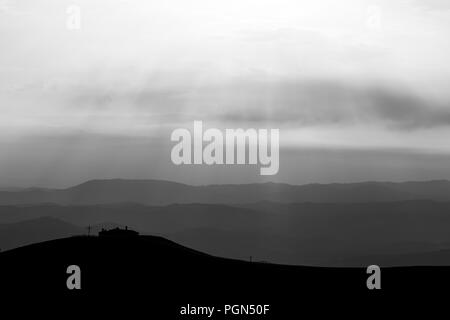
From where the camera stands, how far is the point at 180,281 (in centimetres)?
11869

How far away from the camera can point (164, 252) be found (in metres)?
134

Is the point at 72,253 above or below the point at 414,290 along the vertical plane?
above

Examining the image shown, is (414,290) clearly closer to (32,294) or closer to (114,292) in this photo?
(114,292)

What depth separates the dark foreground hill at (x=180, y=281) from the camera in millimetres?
104312

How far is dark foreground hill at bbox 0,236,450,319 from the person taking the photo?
10431 centimetres
